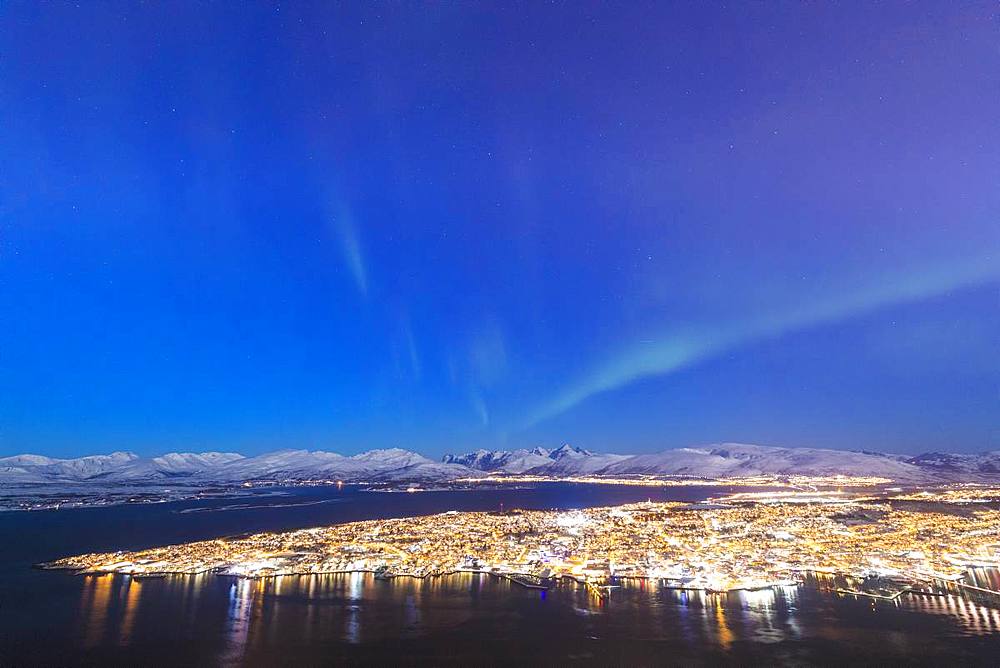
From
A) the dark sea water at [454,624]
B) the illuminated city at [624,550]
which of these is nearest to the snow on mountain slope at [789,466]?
the illuminated city at [624,550]

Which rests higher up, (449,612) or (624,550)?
(624,550)

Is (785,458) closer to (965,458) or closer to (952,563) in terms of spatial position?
(965,458)

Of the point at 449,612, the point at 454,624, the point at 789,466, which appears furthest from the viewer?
the point at 789,466

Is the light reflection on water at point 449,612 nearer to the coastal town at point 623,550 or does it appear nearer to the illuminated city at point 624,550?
the illuminated city at point 624,550

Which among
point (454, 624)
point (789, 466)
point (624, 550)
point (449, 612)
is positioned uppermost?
point (789, 466)

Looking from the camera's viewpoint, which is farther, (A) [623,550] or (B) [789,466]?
(B) [789,466]

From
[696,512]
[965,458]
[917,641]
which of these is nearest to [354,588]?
[917,641]

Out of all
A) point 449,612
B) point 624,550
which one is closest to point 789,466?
point 624,550

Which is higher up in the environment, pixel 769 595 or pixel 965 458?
pixel 965 458

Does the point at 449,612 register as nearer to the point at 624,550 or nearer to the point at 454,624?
the point at 454,624
